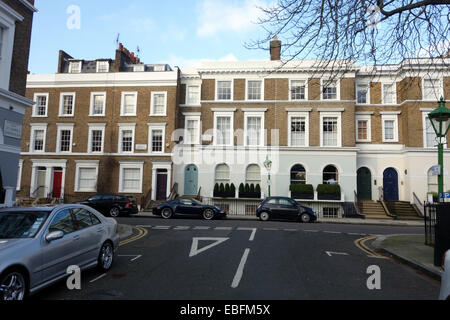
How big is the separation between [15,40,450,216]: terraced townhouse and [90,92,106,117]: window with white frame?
0.12m

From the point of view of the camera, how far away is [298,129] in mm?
25562

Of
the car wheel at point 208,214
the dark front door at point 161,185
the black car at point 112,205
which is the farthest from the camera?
the dark front door at point 161,185

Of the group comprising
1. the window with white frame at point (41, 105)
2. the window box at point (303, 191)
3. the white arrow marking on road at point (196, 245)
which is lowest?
the white arrow marking on road at point (196, 245)

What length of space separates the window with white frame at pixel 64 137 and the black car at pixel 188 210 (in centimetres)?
1365

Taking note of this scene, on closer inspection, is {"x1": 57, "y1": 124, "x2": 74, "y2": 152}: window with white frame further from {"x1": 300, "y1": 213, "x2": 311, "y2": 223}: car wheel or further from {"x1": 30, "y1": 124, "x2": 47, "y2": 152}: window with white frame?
{"x1": 300, "y1": 213, "x2": 311, "y2": 223}: car wheel

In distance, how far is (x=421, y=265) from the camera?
24.2 ft

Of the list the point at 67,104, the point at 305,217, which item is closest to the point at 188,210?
the point at 305,217

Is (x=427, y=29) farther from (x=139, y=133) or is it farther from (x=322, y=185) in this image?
(x=139, y=133)

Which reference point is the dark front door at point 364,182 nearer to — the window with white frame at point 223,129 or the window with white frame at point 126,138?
the window with white frame at point 223,129

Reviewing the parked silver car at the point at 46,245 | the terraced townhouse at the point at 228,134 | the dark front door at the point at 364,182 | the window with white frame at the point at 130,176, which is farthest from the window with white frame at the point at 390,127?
the parked silver car at the point at 46,245

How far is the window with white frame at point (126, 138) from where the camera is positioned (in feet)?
89.3

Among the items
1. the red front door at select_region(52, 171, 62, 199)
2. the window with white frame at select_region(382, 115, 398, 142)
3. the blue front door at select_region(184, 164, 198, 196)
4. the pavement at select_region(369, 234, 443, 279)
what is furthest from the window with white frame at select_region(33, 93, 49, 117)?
the window with white frame at select_region(382, 115, 398, 142)

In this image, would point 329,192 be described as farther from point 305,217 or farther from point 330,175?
point 305,217

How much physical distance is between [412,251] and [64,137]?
91.7ft
